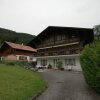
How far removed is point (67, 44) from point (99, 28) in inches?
976

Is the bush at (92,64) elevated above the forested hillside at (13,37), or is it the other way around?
the forested hillside at (13,37)

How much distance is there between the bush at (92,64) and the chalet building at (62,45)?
1836 centimetres

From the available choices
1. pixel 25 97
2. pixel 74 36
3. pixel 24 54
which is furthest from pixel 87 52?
pixel 24 54

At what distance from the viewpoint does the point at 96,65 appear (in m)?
14.2

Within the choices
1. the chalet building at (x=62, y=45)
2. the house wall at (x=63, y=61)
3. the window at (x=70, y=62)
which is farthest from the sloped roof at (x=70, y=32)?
the window at (x=70, y=62)

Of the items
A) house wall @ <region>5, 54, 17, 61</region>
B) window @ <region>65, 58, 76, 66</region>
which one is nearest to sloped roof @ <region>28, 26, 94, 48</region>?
window @ <region>65, 58, 76, 66</region>

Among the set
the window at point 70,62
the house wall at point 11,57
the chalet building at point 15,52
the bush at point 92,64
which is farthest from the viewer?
the chalet building at point 15,52

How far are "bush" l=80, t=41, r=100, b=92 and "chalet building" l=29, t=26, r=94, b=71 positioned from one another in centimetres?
1836

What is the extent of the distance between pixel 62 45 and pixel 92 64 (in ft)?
81.3

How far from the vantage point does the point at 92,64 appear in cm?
1475

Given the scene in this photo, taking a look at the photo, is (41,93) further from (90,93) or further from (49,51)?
(49,51)

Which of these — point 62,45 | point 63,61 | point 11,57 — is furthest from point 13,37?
point 63,61

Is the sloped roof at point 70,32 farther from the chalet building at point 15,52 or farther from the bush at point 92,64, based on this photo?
the bush at point 92,64

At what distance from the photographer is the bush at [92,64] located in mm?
14141
